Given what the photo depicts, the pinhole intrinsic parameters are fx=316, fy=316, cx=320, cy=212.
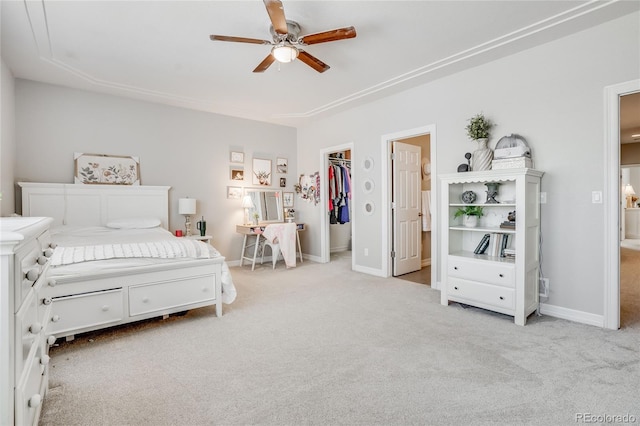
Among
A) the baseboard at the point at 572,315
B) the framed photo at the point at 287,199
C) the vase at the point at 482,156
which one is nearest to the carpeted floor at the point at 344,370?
the baseboard at the point at 572,315

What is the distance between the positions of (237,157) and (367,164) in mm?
2323

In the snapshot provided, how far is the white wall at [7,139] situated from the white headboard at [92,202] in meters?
0.22

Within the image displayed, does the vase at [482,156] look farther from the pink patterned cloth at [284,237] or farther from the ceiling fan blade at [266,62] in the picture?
the pink patterned cloth at [284,237]

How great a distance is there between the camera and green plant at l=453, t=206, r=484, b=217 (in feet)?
11.1

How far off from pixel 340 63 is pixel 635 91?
2606 millimetres

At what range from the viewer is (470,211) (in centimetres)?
340

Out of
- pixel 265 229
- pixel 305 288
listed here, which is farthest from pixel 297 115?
pixel 305 288

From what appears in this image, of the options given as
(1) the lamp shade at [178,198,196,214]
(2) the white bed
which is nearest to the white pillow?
(2) the white bed

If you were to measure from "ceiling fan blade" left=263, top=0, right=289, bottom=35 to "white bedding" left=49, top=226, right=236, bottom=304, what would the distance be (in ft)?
6.72

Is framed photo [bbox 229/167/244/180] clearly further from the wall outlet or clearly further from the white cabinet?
the wall outlet

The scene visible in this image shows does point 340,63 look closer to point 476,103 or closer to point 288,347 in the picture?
point 476,103

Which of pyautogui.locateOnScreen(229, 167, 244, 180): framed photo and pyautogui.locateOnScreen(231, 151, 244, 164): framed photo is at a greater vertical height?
pyautogui.locateOnScreen(231, 151, 244, 164): framed photo

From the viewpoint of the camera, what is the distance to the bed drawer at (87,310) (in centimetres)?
236

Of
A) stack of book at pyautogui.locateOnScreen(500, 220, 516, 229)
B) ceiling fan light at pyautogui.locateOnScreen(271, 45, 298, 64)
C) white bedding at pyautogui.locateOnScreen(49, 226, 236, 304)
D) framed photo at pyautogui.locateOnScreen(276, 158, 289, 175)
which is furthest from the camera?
framed photo at pyautogui.locateOnScreen(276, 158, 289, 175)
